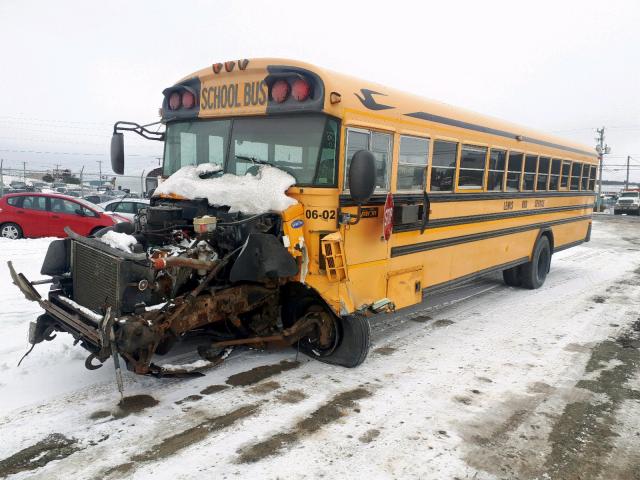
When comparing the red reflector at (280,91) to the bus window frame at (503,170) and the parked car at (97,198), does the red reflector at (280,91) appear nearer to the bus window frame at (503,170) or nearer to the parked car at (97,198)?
the bus window frame at (503,170)

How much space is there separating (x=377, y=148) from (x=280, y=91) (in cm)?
99

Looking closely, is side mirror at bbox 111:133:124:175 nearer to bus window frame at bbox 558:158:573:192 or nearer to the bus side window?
the bus side window

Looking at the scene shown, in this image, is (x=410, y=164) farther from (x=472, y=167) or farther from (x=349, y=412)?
(x=349, y=412)

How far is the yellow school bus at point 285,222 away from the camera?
3713 mm

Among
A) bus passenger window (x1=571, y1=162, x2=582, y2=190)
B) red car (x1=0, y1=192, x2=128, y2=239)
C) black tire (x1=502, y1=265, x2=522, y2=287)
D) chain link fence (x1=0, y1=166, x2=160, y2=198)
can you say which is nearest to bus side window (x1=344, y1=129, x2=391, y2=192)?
black tire (x1=502, y1=265, x2=522, y2=287)

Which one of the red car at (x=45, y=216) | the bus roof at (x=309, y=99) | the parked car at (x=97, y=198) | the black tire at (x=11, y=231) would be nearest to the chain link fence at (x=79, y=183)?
the parked car at (x=97, y=198)

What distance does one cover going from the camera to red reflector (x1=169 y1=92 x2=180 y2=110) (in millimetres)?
4988

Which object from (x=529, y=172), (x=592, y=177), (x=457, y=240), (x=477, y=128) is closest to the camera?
(x=457, y=240)

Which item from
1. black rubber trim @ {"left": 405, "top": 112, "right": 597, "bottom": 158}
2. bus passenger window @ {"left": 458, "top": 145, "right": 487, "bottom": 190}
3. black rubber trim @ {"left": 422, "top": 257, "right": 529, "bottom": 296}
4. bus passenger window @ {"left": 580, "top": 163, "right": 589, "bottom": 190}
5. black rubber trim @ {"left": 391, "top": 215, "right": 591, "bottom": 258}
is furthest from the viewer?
bus passenger window @ {"left": 580, "top": 163, "right": 589, "bottom": 190}

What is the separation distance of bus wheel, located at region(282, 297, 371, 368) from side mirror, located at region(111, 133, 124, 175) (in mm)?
2423

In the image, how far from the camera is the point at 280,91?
4.13m

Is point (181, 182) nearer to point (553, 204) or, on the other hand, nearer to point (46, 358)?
point (46, 358)

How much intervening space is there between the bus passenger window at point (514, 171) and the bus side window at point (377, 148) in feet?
10.1

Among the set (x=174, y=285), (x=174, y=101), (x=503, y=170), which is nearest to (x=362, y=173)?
(x=174, y=285)
